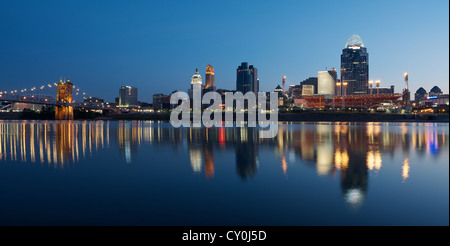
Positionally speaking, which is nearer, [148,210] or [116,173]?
[148,210]

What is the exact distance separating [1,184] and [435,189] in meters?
12.6

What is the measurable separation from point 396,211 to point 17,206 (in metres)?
8.45

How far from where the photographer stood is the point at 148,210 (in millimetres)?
7770
